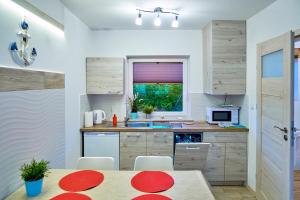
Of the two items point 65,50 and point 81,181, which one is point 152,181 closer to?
point 81,181

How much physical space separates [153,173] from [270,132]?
159 centimetres

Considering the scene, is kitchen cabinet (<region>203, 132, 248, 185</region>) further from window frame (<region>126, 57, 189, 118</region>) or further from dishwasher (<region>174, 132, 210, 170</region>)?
window frame (<region>126, 57, 189, 118</region>)

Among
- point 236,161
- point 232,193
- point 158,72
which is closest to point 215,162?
point 236,161

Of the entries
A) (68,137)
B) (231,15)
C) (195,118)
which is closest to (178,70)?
(195,118)

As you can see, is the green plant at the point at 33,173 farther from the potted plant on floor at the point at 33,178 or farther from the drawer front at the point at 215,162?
the drawer front at the point at 215,162

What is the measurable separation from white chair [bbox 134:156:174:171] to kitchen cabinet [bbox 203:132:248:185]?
1468 mm

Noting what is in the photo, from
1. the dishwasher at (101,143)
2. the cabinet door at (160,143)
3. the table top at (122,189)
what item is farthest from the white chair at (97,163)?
the cabinet door at (160,143)

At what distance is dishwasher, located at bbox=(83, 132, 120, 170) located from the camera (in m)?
3.67

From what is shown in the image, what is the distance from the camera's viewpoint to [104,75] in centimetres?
395

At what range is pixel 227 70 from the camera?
12.3 ft

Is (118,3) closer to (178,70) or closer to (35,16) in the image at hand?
(35,16)

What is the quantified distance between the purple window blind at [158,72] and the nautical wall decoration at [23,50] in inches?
97.1

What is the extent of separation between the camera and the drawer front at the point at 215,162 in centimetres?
369

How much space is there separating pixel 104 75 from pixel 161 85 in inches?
42.8
